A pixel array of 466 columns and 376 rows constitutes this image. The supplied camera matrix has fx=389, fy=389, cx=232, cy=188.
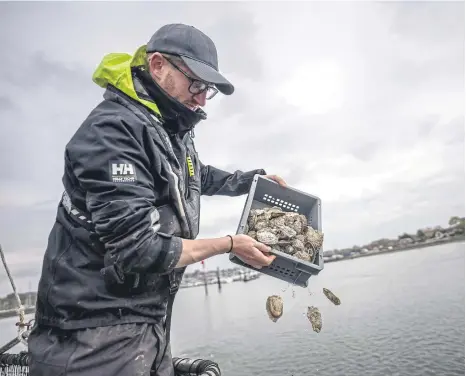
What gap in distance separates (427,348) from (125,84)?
23274 millimetres

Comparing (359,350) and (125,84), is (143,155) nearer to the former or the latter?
(125,84)

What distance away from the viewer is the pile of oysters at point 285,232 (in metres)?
3.49

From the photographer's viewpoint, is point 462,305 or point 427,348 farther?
point 462,305

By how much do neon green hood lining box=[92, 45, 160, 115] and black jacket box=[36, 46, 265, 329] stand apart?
0.9 inches

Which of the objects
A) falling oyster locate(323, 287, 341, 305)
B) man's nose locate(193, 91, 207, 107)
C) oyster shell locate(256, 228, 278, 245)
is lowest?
falling oyster locate(323, 287, 341, 305)

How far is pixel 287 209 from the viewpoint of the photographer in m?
4.18

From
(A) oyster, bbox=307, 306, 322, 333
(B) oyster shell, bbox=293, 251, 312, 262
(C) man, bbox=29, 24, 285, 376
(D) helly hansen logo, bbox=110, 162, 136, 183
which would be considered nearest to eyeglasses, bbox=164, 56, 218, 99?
(C) man, bbox=29, 24, 285, 376

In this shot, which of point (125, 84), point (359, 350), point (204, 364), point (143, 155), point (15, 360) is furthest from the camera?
point (359, 350)

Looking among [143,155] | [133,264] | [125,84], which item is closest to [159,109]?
[125,84]

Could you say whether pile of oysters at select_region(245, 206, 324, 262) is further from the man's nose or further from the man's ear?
the man's ear

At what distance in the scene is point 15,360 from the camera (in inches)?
171

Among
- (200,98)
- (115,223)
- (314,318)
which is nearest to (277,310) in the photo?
(314,318)

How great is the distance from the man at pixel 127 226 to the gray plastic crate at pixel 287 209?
24.1 inches

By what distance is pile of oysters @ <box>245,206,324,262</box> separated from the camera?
349cm
